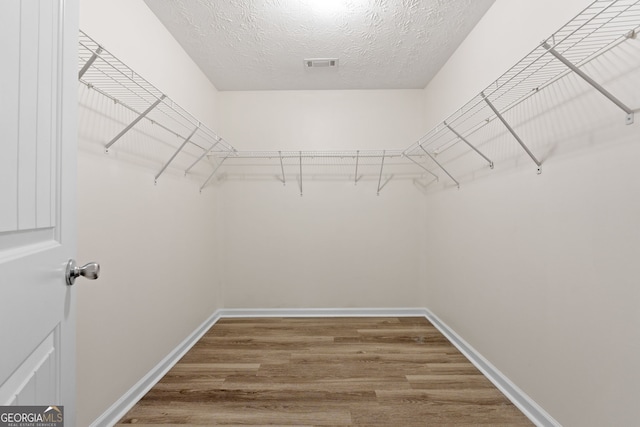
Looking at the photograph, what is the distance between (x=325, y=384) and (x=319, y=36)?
2.34 meters

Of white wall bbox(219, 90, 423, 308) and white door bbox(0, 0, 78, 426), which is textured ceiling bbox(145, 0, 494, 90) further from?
white door bbox(0, 0, 78, 426)

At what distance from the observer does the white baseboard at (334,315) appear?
164 centimetres

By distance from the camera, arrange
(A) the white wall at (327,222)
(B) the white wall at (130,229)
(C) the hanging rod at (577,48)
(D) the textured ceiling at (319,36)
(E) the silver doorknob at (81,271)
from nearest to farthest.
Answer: (E) the silver doorknob at (81,271)
(C) the hanging rod at (577,48)
(B) the white wall at (130,229)
(D) the textured ceiling at (319,36)
(A) the white wall at (327,222)

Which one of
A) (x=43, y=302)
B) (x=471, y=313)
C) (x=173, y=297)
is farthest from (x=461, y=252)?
(x=43, y=302)

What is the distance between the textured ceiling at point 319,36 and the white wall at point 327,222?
30cm

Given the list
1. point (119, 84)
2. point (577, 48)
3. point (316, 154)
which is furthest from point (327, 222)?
point (577, 48)

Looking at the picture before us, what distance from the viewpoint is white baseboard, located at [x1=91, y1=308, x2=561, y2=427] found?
164 cm

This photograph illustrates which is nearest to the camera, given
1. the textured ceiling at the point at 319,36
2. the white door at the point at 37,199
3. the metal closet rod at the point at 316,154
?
the white door at the point at 37,199

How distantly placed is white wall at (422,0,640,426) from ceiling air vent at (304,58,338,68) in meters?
1.02

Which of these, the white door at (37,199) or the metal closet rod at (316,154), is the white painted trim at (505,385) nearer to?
the metal closet rod at (316,154)

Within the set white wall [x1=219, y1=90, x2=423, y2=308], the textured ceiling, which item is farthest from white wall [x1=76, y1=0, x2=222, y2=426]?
white wall [x1=219, y1=90, x2=423, y2=308]

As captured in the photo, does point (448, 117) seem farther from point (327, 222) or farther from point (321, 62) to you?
point (327, 222)

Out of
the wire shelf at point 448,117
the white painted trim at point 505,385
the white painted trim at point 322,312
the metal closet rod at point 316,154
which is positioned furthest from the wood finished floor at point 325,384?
the metal closet rod at point 316,154

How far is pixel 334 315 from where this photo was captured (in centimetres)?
328
